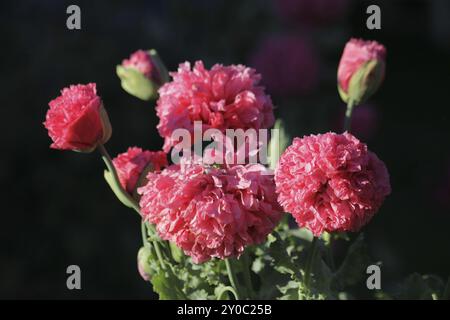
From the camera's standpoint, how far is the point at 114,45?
2.10 m

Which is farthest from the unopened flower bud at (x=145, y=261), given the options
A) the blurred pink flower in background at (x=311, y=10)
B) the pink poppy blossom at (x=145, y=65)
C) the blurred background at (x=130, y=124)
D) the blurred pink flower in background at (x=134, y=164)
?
the blurred pink flower in background at (x=311, y=10)

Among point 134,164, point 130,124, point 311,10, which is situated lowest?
point 130,124

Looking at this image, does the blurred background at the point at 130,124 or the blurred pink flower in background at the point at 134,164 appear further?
the blurred background at the point at 130,124

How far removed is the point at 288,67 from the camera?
162 centimetres

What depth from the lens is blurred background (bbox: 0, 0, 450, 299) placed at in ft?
5.51

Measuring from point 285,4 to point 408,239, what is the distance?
65 cm

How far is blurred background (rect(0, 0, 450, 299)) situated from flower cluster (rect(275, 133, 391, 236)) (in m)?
0.71

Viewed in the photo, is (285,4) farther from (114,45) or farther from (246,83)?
(246,83)

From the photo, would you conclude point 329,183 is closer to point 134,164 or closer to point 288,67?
point 134,164

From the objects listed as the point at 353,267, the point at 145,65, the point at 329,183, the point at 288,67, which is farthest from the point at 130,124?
the point at 329,183

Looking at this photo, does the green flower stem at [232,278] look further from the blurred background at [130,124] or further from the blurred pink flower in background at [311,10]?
the blurred pink flower in background at [311,10]

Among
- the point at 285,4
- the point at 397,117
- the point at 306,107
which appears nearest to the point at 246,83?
the point at 306,107

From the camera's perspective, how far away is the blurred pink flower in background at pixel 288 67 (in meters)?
1.62

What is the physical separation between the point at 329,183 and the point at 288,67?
110 centimetres
